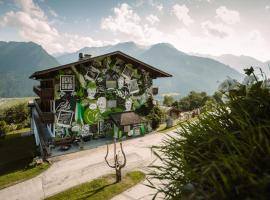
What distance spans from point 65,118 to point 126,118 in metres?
6.28

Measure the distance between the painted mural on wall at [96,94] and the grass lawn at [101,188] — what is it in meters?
9.94

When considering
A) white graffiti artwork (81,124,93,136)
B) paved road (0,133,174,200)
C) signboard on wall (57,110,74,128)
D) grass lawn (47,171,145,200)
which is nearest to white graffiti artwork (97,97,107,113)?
white graffiti artwork (81,124,93,136)

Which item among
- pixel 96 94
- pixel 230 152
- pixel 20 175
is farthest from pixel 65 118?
pixel 230 152

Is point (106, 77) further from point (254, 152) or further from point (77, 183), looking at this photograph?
point (254, 152)

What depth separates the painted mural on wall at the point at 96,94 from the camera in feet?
70.0

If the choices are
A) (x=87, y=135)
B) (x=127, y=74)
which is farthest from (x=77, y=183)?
(x=127, y=74)

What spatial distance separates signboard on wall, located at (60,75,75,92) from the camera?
829 inches

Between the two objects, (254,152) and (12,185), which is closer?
(254,152)

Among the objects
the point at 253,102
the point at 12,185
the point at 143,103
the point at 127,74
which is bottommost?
the point at 12,185

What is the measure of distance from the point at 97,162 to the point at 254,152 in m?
15.9

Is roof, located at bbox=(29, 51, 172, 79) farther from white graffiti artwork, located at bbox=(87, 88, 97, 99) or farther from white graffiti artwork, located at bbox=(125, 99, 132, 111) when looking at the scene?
white graffiti artwork, located at bbox=(125, 99, 132, 111)

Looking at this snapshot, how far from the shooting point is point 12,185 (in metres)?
13.5

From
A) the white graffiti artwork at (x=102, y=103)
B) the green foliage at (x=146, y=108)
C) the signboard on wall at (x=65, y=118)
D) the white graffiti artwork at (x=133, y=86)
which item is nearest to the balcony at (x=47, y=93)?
the signboard on wall at (x=65, y=118)

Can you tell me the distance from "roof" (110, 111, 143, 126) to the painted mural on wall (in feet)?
2.21
